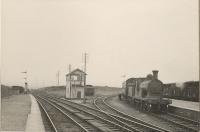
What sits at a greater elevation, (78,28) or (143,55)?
Answer: (78,28)

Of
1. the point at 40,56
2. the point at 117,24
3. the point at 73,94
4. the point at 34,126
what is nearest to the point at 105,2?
the point at 117,24

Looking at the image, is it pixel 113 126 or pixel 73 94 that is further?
pixel 73 94

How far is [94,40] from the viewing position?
11.8 meters

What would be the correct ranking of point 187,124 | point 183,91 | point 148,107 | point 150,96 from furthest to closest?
1. point 183,91
2. point 150,96
3. point 148,107
4. point 187,124

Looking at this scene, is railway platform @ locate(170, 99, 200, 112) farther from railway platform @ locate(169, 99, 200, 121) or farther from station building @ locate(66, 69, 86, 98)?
station building @ locate(66, 69, 86, 98)

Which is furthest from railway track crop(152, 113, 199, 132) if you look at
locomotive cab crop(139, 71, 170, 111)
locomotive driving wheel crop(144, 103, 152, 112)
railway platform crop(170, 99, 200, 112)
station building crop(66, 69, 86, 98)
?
station building crop(66, 69, 86, 98)

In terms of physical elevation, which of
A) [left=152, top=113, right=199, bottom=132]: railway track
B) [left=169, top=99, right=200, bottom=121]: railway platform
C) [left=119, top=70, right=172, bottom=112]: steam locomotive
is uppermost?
[left=119, top=70, right=172, bottom=112]: steam locomotive

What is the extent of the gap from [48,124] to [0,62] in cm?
525

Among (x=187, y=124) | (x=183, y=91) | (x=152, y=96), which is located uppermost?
(x=183, y=91)

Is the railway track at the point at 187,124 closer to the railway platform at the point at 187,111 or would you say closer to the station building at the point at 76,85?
the railway platform at the point at 187,111

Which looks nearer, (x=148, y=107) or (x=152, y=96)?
(x=148, y=107)

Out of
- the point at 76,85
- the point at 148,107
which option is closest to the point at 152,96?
the point at 148,107

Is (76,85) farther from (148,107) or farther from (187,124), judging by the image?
(187,124)

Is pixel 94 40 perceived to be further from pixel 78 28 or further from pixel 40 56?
pixel 40 56
